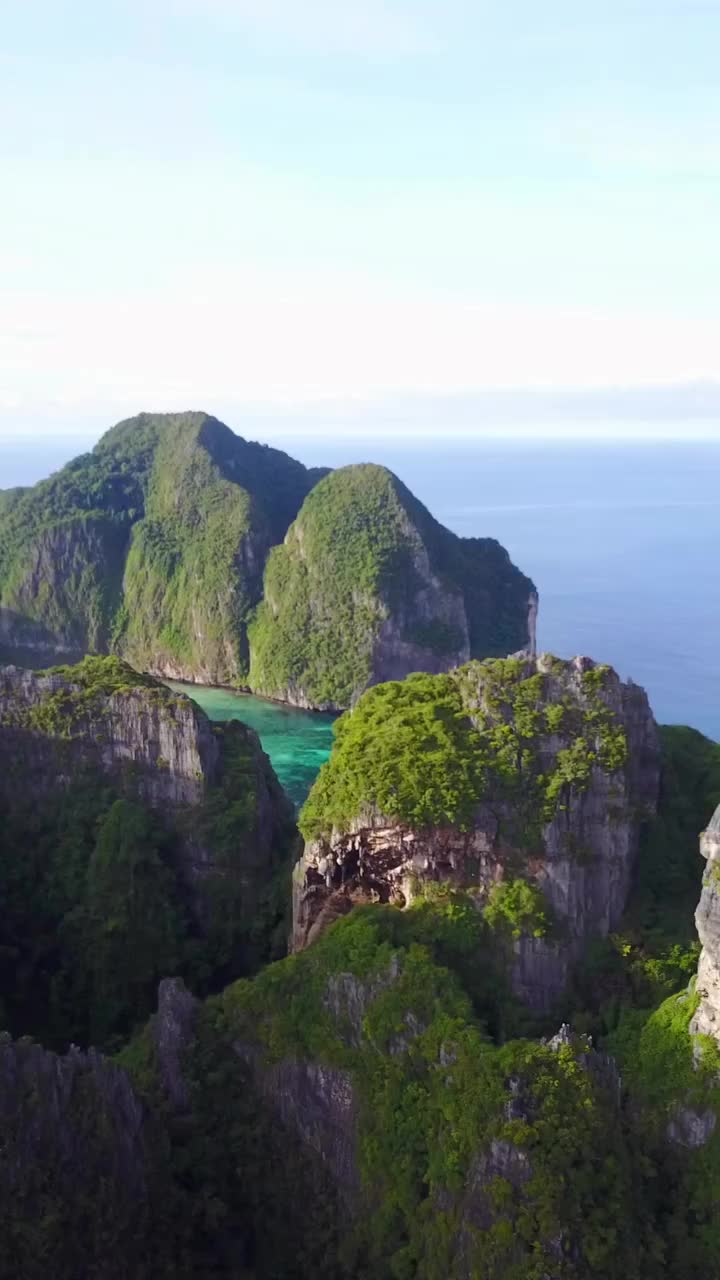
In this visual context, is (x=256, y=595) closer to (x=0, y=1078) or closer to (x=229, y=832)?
(x=229, y=832)

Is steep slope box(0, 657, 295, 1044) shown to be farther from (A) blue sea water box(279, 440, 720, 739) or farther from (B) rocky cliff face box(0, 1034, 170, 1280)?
(A) blue sea water box(279, 440, 720, 739)

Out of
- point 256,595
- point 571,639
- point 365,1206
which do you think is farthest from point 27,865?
point 571,639

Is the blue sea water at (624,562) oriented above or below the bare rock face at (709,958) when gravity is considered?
above

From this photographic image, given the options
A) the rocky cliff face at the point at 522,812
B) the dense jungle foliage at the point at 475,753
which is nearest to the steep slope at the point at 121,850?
the rocky cliff face at the point at 522,812

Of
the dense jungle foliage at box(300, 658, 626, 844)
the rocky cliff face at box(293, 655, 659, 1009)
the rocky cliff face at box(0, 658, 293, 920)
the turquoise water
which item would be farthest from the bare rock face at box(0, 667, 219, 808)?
the turquoise water

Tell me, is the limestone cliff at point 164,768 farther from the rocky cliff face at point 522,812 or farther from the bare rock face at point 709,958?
the bare rock face at point 709,958
